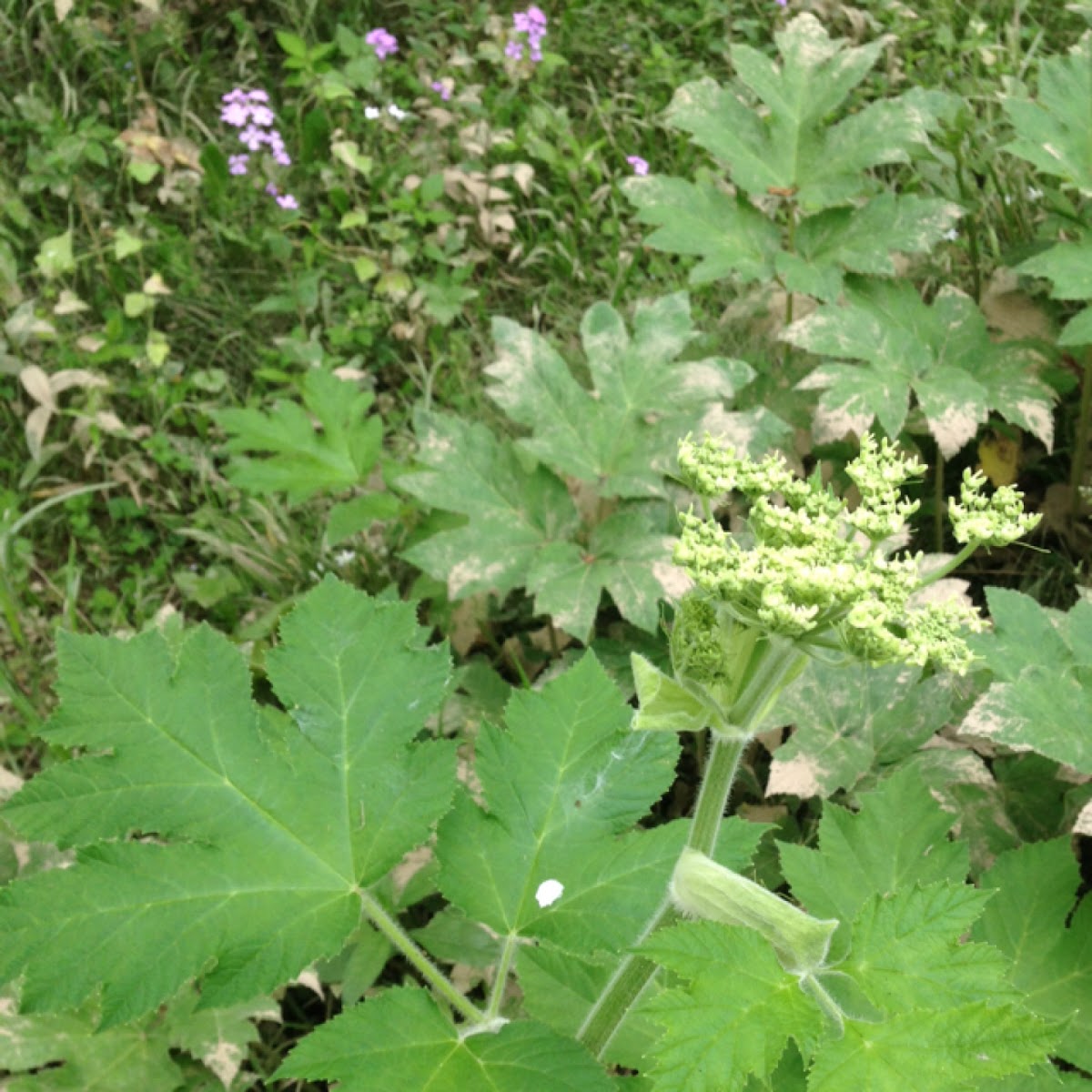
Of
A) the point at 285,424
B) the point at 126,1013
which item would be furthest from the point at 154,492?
the point at 126,1013

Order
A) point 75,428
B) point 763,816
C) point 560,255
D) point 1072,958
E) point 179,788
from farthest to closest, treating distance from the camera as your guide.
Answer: point 560,255
point 75,428
point 763,816
point 1072,958
point 179,788

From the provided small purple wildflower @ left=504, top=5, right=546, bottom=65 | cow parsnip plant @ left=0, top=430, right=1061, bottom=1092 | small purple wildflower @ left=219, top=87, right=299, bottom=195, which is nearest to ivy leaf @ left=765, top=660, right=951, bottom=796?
cow parsnip plant @ left=0, top=430, right=1061, bottom=1092

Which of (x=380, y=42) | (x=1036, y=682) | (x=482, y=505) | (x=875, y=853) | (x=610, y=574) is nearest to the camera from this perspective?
(x=875, y=853)

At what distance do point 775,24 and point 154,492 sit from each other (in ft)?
11.4

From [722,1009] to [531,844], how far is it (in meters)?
0.37

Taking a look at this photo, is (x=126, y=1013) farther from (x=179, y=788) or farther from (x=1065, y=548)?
(x=1065, y=548)

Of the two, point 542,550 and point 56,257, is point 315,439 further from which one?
point 56,257

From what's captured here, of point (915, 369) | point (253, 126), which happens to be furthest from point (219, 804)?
point (253, 126)

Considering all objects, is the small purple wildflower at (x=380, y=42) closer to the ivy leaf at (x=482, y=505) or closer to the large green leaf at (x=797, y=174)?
the large green leaf at (x=797, y=174)

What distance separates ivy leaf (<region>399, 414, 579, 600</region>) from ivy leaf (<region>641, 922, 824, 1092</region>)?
142 centimetres

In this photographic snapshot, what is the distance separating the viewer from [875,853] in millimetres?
1764

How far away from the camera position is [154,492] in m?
3.64

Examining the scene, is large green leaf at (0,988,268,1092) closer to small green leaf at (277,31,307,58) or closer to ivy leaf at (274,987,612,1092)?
ivy leaf at (274,987,612,1092)

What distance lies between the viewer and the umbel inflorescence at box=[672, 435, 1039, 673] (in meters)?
1.09
